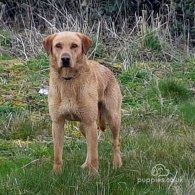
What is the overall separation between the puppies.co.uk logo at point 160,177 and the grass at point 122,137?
20 millimetres

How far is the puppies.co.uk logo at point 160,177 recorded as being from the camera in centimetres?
646

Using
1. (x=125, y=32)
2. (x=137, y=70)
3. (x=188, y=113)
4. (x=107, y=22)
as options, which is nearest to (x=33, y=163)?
(x=188, y=113)

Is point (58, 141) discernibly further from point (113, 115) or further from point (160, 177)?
point (160, 177)

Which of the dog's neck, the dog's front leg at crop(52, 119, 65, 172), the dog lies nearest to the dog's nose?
the dog

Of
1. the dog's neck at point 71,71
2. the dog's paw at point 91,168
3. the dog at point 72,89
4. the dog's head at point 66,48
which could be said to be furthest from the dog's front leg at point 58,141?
the dog's head at point 66,48

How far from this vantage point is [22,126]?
8555 mm

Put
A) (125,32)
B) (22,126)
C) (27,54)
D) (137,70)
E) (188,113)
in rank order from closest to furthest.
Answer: (22,126) < (188,113) < (137,70) < (27,54) < (125,32)

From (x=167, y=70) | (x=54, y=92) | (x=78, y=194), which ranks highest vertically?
(x=54, y=92)

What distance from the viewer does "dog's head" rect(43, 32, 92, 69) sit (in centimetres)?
662

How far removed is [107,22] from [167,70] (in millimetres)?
2906

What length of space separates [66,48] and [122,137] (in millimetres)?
1975

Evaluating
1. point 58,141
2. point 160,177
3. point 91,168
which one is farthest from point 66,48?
point 160,177

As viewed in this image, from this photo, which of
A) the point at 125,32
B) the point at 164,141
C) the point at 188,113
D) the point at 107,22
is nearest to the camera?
the point at 164,141

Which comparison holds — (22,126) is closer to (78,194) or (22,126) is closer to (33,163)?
(33,163)
